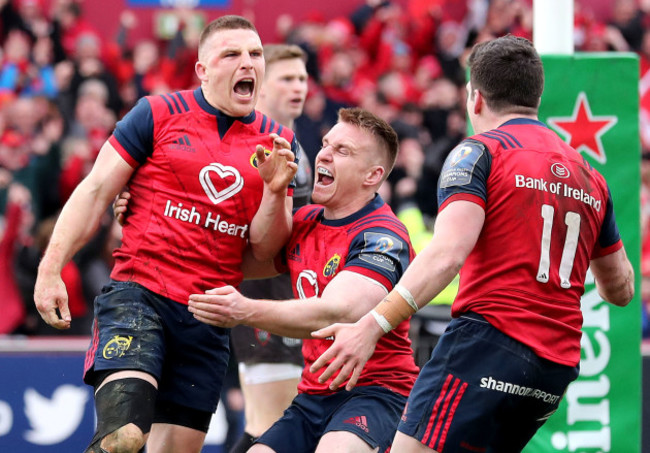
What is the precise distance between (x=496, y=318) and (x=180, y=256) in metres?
1.66

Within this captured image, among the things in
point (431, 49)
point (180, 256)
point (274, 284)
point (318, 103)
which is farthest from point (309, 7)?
point (180, 256)

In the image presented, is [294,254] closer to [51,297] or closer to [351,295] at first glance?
[351,295]

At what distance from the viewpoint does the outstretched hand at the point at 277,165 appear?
4668mm

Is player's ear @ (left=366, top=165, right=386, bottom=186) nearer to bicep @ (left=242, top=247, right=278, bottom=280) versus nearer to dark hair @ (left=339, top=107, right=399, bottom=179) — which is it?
dark hair @ (left=339, top=107, right=399, bottom=179)

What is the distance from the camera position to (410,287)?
3.88 metres

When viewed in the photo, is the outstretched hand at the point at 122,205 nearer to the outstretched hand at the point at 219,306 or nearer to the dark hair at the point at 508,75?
the outstretched hand at the point at 219,306

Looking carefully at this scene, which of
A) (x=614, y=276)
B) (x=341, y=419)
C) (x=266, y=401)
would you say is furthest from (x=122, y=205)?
(x=614, y=276)

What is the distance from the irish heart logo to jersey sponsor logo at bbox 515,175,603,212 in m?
1.55

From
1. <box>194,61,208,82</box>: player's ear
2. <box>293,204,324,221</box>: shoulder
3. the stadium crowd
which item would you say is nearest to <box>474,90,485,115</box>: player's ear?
<box>293,204,324,221</box>: shoulder

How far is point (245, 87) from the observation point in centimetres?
509

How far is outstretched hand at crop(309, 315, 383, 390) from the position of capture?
3.88 m

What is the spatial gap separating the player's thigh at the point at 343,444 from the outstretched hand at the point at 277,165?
122cm

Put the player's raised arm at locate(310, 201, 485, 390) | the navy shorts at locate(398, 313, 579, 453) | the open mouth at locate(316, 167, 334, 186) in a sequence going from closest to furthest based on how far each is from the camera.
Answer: the player's raised arm at locate(310, 201, 485, 390), the navy shorts at locate(398, 313, 579, 453), the open mouth at locate(316, 167, 334, 186)

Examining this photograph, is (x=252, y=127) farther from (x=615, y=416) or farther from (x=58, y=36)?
(x=58, y=36)
